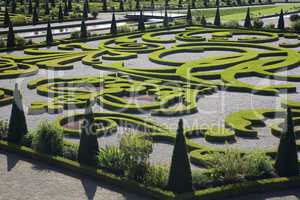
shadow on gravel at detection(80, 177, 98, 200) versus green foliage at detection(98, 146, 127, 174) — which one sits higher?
green foliage at detection(98, 146, 127, 174)

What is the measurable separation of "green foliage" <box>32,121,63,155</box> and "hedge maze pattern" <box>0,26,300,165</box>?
190cm

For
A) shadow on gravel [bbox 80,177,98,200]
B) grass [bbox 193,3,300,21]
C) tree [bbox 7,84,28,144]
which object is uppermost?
grass [bbox 193,3,300,21]

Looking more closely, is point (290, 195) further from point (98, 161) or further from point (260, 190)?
point (98, 161)

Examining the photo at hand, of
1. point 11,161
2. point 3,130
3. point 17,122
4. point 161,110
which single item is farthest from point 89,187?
point 161,110

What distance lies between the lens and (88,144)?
50.1 feet

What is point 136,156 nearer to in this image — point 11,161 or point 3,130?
point 11,161

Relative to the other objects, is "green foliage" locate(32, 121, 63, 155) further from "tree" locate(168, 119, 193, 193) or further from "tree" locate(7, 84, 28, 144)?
"tree" locate(168, 119, 193, 193)

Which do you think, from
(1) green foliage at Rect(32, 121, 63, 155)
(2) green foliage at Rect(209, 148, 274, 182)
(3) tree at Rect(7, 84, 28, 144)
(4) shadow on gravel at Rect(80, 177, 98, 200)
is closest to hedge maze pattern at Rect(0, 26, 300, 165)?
(2) green foliage at Rect(209, 148, 274, 182)

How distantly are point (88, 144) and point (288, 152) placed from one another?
5744mm

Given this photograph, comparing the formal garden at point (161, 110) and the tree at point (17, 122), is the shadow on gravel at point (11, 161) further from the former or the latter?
the tree at point (17, 122)

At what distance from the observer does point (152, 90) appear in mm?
22719

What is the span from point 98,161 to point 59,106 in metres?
6.19

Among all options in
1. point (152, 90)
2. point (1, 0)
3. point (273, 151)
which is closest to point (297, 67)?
point (152, 90)

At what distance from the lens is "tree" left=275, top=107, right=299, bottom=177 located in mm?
14234
